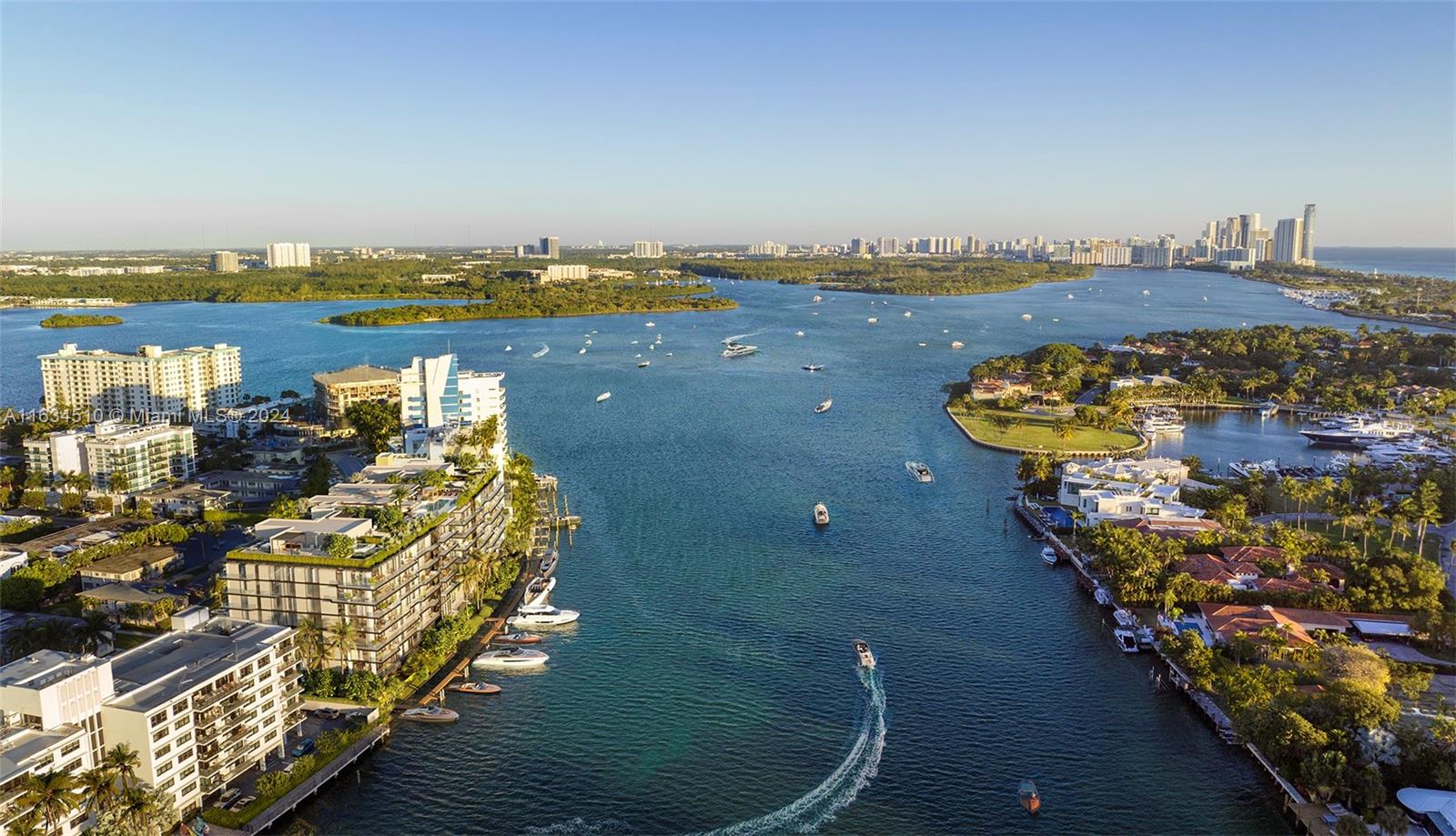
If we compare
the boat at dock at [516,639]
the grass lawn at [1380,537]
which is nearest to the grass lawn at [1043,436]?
the grass lawn at [1380,537]

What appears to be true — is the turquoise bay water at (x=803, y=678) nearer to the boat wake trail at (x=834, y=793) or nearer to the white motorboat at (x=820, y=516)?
the boat wake trail at (x=834, y=793)

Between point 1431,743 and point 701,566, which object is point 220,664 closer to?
point 701,566

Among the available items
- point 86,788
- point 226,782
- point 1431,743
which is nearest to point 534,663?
point 226,782

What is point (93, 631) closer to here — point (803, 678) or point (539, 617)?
point (539, 617)

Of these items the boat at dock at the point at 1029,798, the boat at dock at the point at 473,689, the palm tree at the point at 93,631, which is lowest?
the boat at dock at the point at 1029,798

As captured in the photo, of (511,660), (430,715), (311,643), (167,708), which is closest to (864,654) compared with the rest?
(511,660)
